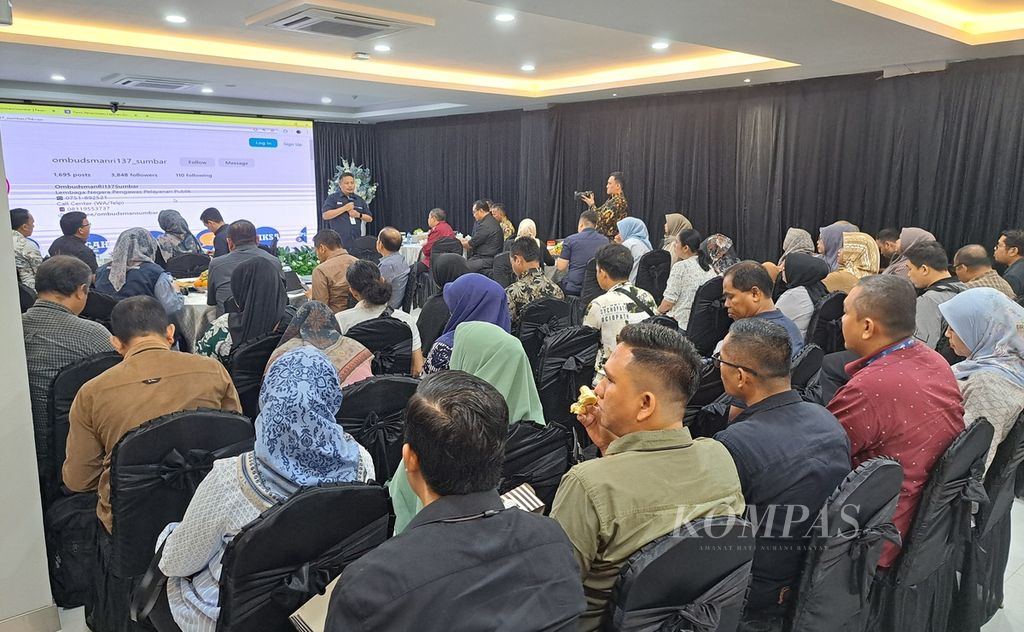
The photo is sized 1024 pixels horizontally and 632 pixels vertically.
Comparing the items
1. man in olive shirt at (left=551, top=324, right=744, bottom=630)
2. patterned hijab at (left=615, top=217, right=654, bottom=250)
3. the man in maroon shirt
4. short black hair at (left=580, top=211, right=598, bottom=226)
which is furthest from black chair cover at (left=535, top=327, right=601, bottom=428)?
patterned hijab at (left=615, top=217, right=654, bottom=250)

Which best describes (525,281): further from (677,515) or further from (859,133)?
(859,133)

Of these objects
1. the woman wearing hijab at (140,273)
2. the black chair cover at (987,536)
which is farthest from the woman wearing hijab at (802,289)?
the woman wearing hijab at (140,273)

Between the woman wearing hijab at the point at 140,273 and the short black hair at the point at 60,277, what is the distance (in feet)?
4.91

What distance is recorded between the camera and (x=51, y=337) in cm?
291

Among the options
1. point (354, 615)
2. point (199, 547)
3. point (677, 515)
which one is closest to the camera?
point (354, 615)

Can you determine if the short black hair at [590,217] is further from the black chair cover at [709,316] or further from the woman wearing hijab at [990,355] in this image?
the woman wearing hijab at [990,355]

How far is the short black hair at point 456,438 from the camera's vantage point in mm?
1252

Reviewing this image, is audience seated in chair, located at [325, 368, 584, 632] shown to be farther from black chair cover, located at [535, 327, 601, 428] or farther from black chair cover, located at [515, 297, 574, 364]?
black chair cover, located at [515, 297, 574, 364]

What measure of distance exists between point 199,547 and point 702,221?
7.79m

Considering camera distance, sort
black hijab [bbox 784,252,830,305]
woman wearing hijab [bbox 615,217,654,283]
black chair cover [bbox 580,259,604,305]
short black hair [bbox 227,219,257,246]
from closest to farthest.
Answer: black hijab [bbox 784,252,830,305]
short black hair [bbox 227,219,257,246]
black chair cover [bbox 580,259,604,305]
woman wearing hijab [bbox 615,217,654,283]

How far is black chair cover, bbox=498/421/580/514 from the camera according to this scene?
7.05ft

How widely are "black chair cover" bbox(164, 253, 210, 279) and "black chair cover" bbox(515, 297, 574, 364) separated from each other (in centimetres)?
315

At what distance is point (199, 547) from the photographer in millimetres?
1648

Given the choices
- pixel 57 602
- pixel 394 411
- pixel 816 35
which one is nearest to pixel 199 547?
pixel 394 411
